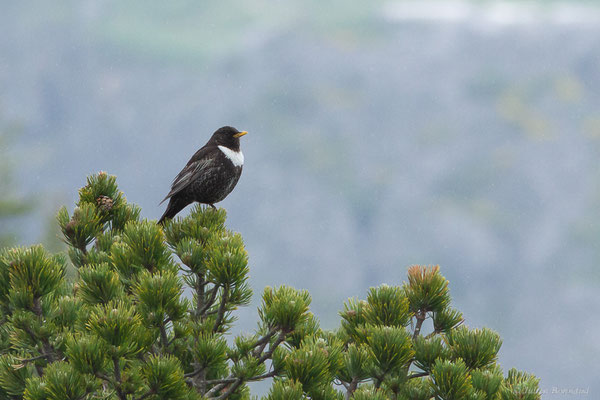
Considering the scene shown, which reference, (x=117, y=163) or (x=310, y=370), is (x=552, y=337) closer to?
(x=117, y=163)

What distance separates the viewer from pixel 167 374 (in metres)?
3.08

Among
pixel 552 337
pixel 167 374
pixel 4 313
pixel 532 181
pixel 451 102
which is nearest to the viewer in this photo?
pixel 167 374

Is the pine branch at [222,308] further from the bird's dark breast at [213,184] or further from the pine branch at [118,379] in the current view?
the bird's dark breast at [213,184]

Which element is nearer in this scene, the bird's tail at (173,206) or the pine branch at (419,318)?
the pine branch at (419,318)

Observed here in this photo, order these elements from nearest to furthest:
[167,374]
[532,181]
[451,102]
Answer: [167,374] < [532,181] < [451,102]

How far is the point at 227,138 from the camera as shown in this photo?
22.5 ft

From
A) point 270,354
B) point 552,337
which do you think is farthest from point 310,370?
point 552,337

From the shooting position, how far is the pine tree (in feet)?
10.1

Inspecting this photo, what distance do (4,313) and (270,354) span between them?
154 centimetres

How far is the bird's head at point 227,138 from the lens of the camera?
265 inches

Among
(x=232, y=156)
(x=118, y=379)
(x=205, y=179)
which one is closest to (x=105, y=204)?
(x=118, y=379)

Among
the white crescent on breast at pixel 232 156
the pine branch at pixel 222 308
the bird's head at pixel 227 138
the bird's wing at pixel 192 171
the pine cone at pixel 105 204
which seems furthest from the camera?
the bird's head at pixel 227 138

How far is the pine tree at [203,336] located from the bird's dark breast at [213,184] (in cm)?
225

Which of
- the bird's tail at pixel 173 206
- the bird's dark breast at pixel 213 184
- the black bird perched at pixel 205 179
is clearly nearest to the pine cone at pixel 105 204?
the black bird perched at pixel 205 179
